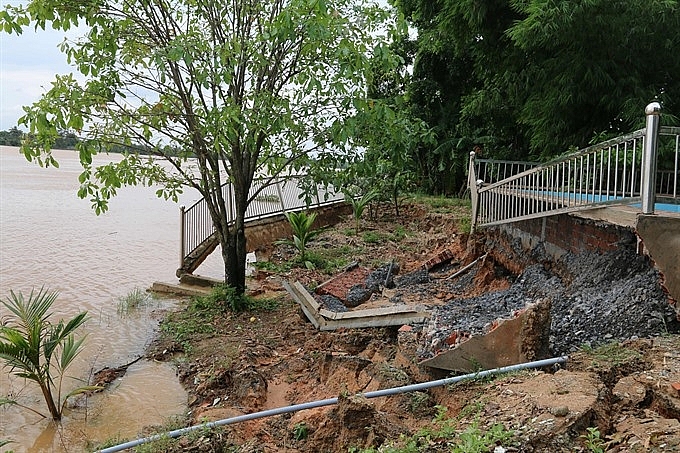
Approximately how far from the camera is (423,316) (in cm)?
538

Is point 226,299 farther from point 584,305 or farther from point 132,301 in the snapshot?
point 584,305

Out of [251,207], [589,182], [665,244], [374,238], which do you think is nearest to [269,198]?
[251,207]

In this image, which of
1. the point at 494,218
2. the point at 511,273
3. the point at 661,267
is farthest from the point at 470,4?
the point at 661,267

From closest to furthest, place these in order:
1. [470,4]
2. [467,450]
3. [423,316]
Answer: [467,450] < [423,316] < [470,4]

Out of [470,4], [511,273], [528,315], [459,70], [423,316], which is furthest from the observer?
[459,70]

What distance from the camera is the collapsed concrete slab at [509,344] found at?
374 cm

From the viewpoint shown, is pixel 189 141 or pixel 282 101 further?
pixel 189 141

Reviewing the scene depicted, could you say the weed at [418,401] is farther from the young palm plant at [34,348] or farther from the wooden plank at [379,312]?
the young palm plant at [34,348]

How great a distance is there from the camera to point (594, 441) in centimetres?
262

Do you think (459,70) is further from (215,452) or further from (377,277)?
(215,452)

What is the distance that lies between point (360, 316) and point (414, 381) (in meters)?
1.57

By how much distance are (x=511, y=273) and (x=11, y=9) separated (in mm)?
7186

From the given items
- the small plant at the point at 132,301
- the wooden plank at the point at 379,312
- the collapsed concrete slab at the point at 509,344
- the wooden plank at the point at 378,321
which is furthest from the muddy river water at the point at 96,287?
the collapsed concrete slab at the point at 509,344

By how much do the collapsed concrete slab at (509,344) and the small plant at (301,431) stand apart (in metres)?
1.22
